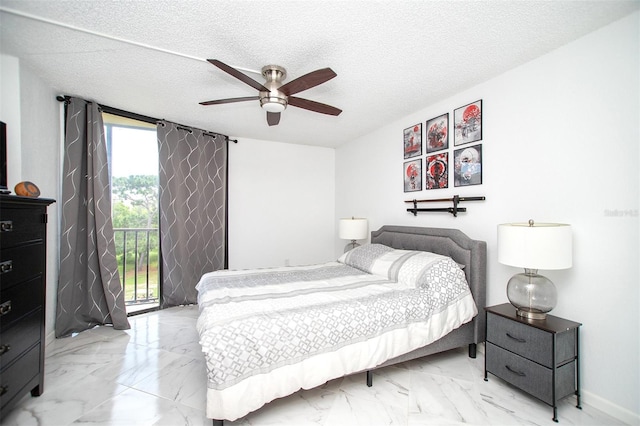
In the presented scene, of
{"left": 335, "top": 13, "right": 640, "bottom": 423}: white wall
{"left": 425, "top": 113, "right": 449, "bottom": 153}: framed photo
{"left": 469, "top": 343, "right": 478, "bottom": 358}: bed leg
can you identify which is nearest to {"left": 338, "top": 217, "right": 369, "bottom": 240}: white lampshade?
{"left": 425, "top": 113, "right": 449, "bottom": 153}: framed photo

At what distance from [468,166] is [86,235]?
4003 millimetres

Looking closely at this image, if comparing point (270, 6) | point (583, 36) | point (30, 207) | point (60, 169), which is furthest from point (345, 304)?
point (60, 169)

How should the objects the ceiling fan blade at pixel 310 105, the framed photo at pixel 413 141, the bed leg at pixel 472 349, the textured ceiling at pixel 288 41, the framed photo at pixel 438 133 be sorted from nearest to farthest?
the textured ceiling at pixel 288 41 < the ceiling fan blade at pixel 310 105 < the bed leg at pixel 472 349 < the framed photo at pixel 438 133 < the framed photo at pixel 413 141

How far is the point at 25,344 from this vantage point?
169 centimetres

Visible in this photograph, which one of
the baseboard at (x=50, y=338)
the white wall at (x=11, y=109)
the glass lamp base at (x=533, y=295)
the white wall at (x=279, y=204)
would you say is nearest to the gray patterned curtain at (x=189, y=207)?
the white wall at (x=279, y=204)

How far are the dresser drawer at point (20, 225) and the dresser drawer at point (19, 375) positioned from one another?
715 millimetres

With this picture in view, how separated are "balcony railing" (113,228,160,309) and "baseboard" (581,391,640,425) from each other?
4461 mm

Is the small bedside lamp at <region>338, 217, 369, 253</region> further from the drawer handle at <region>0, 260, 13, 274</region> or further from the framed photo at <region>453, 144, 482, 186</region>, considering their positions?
the drawer handle at <region>0, 260, 13, 274</region>

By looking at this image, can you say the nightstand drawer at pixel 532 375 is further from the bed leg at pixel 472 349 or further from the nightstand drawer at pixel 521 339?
the bed leg at pixel 472 349

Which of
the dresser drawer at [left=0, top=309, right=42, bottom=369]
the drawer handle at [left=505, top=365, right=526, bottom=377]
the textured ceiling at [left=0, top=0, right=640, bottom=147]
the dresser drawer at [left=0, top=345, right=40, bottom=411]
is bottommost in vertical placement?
the drawer handle at [left=505, top=365, right=526, bottom=377]

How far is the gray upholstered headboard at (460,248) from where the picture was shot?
2.42 metres

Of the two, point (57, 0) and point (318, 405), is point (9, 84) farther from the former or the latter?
point (318, 405)

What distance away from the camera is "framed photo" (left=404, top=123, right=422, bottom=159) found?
319 centimetres

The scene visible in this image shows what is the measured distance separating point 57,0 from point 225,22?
907mm
